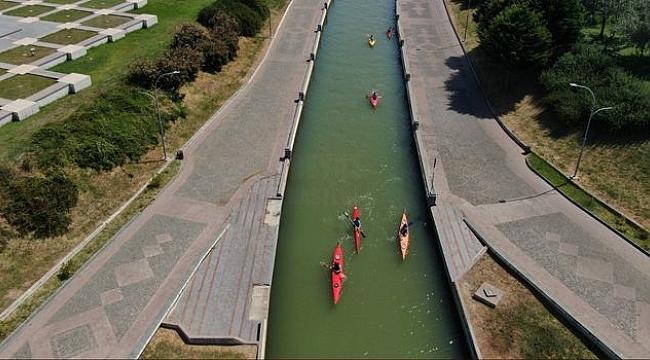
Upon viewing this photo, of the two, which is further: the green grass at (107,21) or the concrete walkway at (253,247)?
the green grass at (107,21)

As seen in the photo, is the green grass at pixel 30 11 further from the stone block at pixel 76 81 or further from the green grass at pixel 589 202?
the green grass at pixel 589 202

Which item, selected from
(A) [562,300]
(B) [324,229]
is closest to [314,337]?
(B) [324,229]

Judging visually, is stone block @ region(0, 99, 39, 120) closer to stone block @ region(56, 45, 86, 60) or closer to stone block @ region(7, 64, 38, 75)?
stone block @ region(7, 64, 38, 75)

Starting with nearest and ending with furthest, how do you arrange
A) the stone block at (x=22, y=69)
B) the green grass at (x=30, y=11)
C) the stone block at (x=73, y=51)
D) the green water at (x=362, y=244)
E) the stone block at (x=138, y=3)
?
the green water at (x=362, y=244) < the stone block at (x=22, y=69) < the stone block at (x=73, y=51) < the green grass at (x=30, y=11) < the stone block at (x=138, y=3)


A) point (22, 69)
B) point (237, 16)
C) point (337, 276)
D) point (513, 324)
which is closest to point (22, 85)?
point (22, 69)

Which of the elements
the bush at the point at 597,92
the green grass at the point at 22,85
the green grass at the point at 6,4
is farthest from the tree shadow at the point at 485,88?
the green grass at the point at 6,4

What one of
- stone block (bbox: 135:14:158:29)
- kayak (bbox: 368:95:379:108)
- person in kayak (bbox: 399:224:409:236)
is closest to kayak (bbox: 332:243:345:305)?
person in kayak (bbox: 399:224:409:236)

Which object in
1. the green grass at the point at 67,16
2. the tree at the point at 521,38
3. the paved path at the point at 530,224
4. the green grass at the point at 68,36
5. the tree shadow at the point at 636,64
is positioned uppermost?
the tree at the point at 521,38
